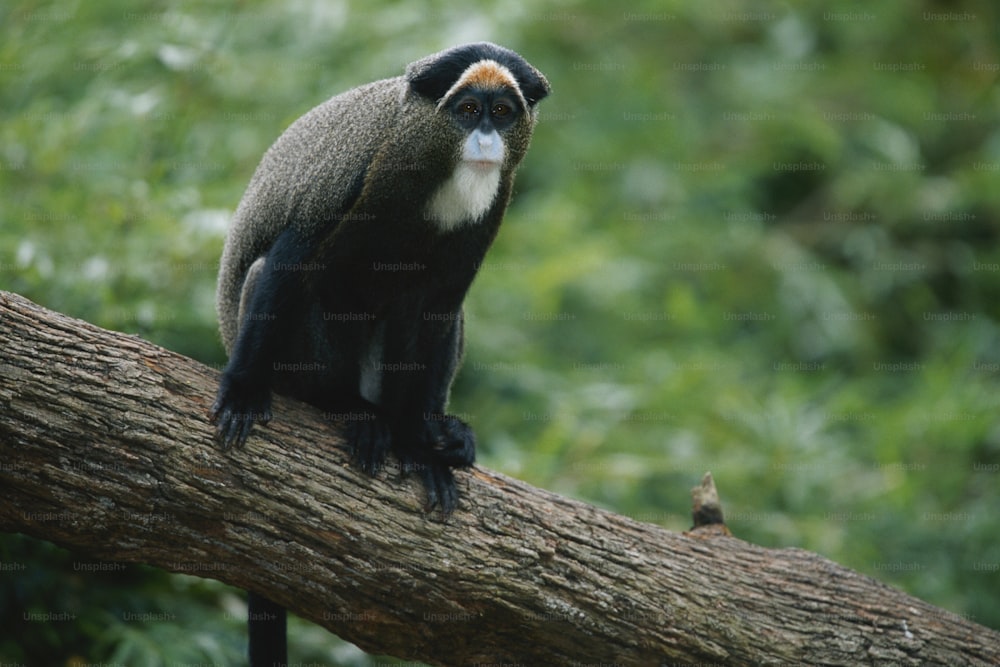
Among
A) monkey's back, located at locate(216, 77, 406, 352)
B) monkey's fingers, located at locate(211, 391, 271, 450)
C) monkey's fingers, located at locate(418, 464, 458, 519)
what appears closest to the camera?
monkey's fingers, located at locate(211, 391, 271, 450)

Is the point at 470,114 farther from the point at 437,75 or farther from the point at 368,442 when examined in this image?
the point at 368,442

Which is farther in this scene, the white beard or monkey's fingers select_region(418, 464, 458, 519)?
the white beard

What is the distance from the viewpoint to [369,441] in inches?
197

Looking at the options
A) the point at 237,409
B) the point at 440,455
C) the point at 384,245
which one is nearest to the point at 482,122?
the point at 384,245

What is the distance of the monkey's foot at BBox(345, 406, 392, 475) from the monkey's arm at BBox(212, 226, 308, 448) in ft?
1.47

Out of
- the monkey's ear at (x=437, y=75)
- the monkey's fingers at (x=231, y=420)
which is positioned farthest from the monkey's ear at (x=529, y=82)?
the monkey's fingers at (x=231, y=420)

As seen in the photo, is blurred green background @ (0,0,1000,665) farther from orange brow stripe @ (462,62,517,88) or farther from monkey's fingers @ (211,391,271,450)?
orange brow stripe @ (462,62,517,88)

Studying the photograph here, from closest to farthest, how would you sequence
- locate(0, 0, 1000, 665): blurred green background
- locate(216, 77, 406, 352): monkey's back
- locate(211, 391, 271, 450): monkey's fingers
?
locate(211, 391, 271, 450): monkey's fingers < locate(216, 77, 406, 352): monkey's back < locate(0, 0, 1000, 665): blurred green background

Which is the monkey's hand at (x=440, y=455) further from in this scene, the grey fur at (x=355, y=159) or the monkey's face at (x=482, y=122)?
the monkey's face at (x=482, y=122)

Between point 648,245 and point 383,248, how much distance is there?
7.84 meters

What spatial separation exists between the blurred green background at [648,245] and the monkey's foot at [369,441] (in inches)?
86.7

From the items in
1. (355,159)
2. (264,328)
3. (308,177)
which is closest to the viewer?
(264,328)

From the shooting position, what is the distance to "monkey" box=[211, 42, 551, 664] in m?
5.01

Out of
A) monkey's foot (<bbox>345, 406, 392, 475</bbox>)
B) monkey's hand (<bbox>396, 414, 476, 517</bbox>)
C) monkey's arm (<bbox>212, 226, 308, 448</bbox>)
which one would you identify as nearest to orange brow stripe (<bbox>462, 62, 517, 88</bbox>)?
monkey's arm (<bbox>212, 226, 308, 448</bbox>)
